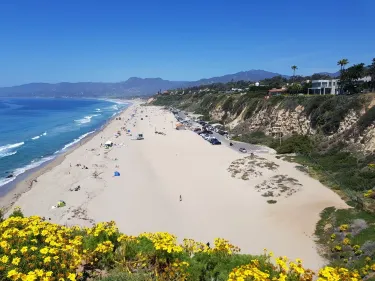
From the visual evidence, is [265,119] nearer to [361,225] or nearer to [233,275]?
[361,225]

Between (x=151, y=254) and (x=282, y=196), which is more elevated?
(x=151, y=254)

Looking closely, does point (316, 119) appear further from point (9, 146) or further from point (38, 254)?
point (9, 146)

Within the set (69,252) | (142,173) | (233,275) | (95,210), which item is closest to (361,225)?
(233,275)

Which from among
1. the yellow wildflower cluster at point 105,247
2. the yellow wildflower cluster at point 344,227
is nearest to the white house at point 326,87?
the yellow wildflower cluster at point 344,227

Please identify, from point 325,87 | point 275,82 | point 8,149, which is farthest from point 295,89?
point 8,149

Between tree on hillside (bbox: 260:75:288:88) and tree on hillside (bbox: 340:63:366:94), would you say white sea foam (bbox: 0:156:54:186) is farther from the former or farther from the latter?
tree on hillside (bbox: 260:75:288:88)

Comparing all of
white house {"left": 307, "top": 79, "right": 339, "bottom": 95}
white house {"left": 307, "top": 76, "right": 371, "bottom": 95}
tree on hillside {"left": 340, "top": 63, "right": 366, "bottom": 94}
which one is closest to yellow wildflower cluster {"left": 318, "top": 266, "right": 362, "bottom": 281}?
tree on hillside {"left": 340, "top": 63, "right": 366, "bottom": 94}

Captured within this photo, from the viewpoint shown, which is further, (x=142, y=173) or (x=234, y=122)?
(x=234, y=122)
